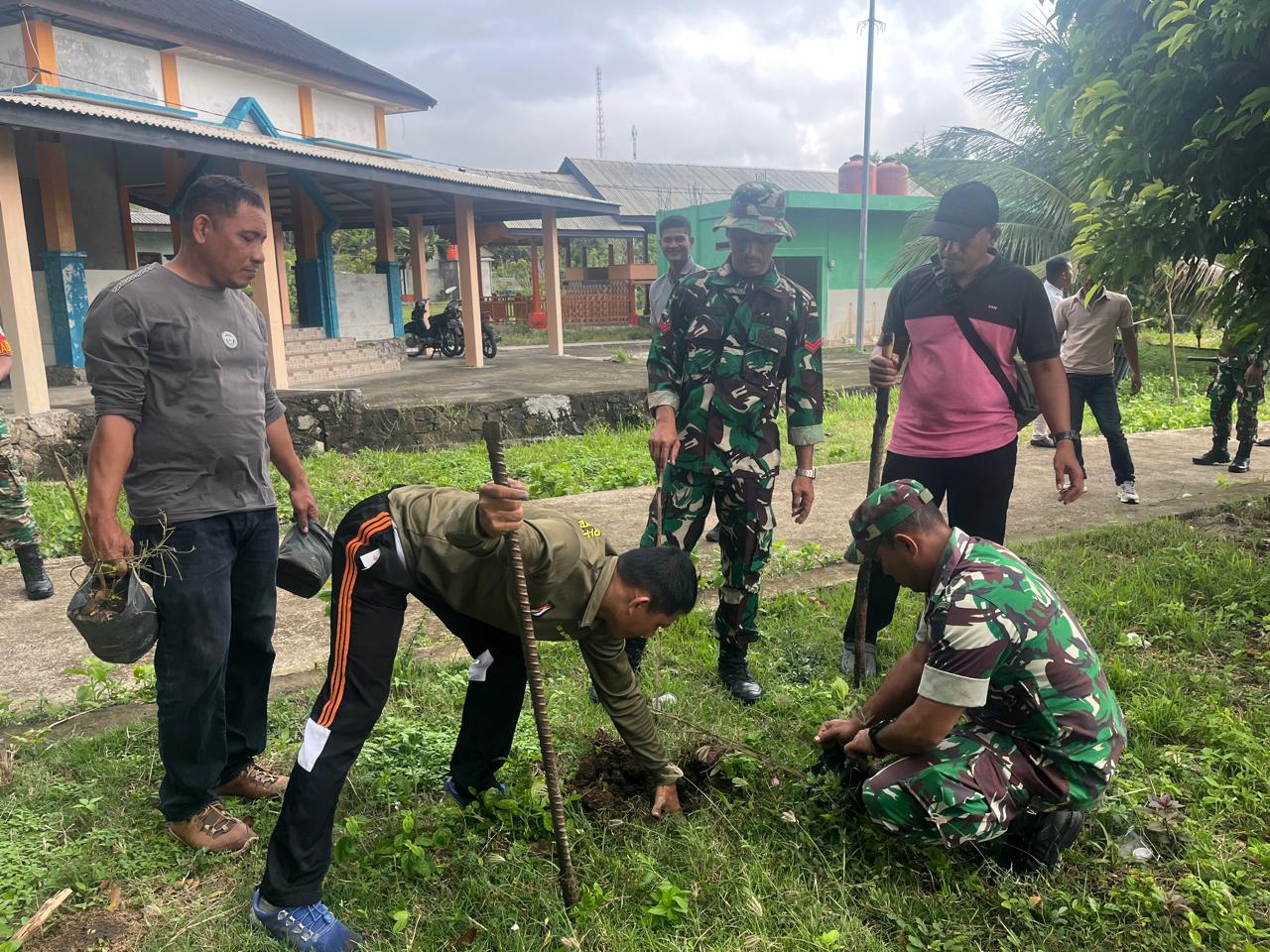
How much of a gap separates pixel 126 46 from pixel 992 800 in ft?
47.6

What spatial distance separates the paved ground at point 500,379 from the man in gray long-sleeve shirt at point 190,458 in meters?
7.04

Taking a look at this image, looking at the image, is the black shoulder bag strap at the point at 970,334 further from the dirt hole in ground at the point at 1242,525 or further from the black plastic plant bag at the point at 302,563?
the dirt hole in ground at the point at 1242,525

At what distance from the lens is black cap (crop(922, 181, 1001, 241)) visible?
338 centimetres

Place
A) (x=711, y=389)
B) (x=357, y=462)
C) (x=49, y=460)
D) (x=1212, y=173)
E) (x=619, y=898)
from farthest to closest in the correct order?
(x=357, y=462) < (x=49, y=460) < (x=1212, y=173) < (x=711, y=389) < (x=619, y=898)

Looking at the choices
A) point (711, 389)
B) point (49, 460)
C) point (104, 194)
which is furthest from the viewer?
point (104, 194)

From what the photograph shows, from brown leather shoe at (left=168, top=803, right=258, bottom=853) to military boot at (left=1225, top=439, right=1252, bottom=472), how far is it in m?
7.92

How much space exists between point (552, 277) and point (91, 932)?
14349 millimetres

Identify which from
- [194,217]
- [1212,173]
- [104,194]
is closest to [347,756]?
[194,217]

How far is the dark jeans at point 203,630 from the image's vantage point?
8.30 feet

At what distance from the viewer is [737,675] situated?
3.72 meters

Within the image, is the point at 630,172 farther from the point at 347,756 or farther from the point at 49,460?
the point at 347,756

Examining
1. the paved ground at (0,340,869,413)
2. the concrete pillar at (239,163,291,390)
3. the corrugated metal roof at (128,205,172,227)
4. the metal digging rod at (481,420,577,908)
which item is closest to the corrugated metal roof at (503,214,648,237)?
the paved ground at (0,340,869,413)

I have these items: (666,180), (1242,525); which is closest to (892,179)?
(666,180)

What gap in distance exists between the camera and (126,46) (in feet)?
41.5
